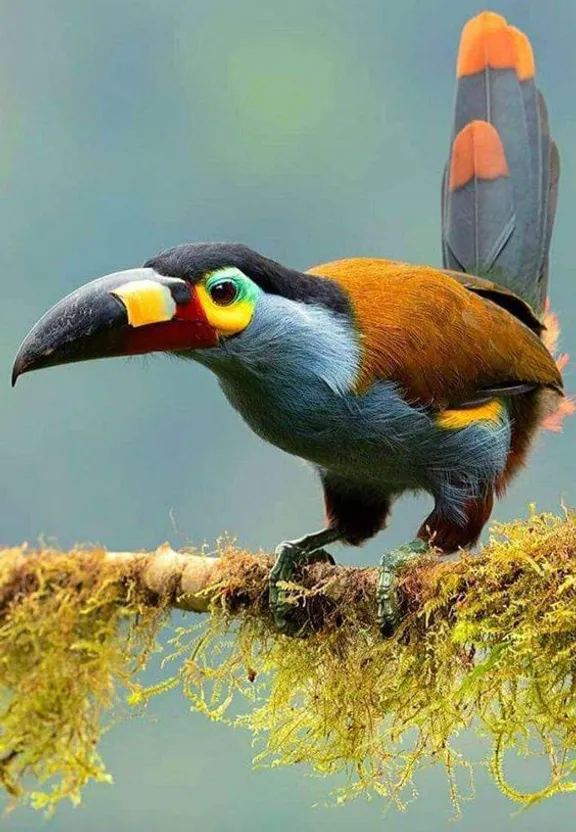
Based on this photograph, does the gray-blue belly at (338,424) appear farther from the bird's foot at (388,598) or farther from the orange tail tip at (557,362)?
the orange tail tip at (557,362)

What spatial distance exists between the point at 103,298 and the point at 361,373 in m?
0.50

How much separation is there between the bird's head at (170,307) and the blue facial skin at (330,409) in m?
0.03

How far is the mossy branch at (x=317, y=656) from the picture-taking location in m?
1.59

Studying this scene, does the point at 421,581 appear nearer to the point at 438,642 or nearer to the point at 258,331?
the point at 438,642

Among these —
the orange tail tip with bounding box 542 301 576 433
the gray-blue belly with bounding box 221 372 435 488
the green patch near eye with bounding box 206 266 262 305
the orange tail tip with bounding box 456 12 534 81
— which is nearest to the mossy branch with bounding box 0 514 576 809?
the gray-blue belly with bounding box 221 372 435 488

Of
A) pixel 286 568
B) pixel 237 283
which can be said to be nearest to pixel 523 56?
pixel 237 283

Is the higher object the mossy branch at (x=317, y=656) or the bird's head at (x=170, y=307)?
the bird's head at (x=170, y=307)

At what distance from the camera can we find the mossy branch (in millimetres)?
1587

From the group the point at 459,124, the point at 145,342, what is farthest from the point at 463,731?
the point at 459,124

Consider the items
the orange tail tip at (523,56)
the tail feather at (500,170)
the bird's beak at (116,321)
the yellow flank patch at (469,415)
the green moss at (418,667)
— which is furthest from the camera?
the orange tail tip at (523,56)

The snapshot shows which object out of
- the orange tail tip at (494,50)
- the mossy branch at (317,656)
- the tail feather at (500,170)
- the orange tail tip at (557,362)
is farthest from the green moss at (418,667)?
the orange tail tip at (494,50)

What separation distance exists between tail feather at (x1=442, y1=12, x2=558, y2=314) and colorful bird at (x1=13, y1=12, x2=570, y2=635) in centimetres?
15

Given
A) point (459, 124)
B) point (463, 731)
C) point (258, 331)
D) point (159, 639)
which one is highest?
point (459, 124)

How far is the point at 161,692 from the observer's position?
185 cm
